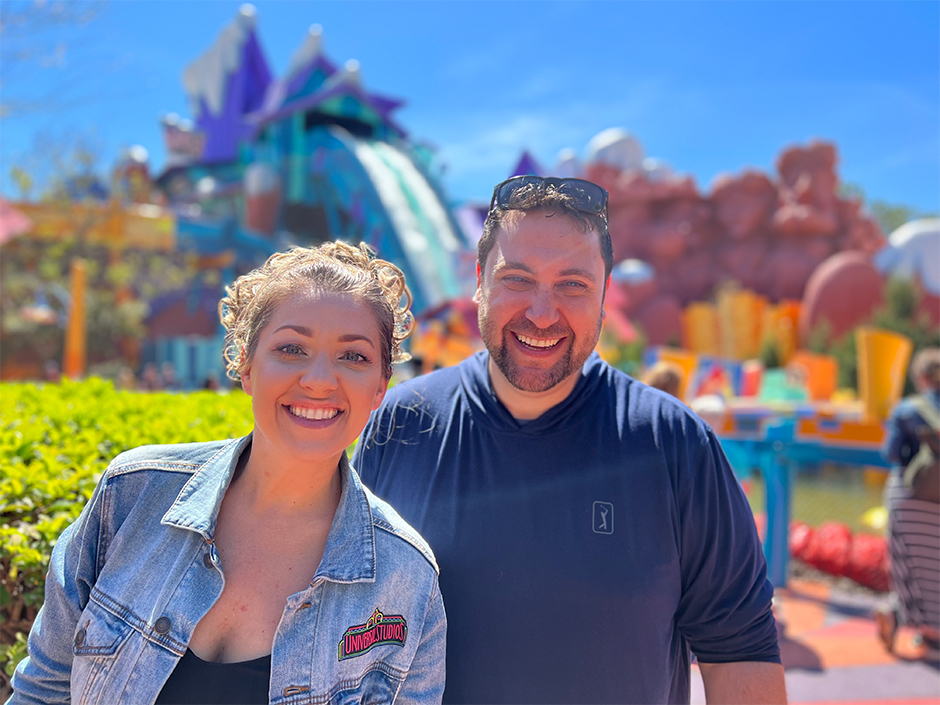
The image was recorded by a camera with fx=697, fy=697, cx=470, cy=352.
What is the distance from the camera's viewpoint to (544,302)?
1.86 metres

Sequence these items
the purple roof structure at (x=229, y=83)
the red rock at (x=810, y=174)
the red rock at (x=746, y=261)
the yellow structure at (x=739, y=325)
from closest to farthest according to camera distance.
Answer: the yellow structure at (x=739, y=325), the red rock at (x=810, y=174), the red rock at (x=746, y=261), the purple roof structure at (x=229, y=83)

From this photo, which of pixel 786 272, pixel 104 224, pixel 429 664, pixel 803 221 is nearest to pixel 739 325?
pixel 786 272

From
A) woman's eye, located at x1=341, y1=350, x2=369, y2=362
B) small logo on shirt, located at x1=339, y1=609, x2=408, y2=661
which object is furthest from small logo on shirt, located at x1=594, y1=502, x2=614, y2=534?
woman's eye, located at x1=341, y1=350, x2=369, y2=362

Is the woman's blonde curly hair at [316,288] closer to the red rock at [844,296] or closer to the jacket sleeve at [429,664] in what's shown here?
the jacket sleeve at [429,664]

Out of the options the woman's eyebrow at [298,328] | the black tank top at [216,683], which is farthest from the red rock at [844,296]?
the black tank top at [216,683]

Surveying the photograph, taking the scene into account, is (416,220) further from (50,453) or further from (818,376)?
(50,453)

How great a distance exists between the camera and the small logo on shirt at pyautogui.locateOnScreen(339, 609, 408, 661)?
1.43 m

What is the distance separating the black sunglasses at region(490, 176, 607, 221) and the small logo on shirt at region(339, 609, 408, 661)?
111cm

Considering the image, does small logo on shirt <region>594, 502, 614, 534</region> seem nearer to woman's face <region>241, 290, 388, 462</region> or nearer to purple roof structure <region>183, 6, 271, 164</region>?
woman's face <region>241, 290, 388, 462</region>

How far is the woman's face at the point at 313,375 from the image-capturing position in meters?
1.47

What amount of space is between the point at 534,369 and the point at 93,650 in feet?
3.83

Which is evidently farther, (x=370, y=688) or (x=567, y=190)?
(x=567, y=190)

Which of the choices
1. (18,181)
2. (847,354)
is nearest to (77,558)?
(18,181)

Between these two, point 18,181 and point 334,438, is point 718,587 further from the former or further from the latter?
point 18,181
